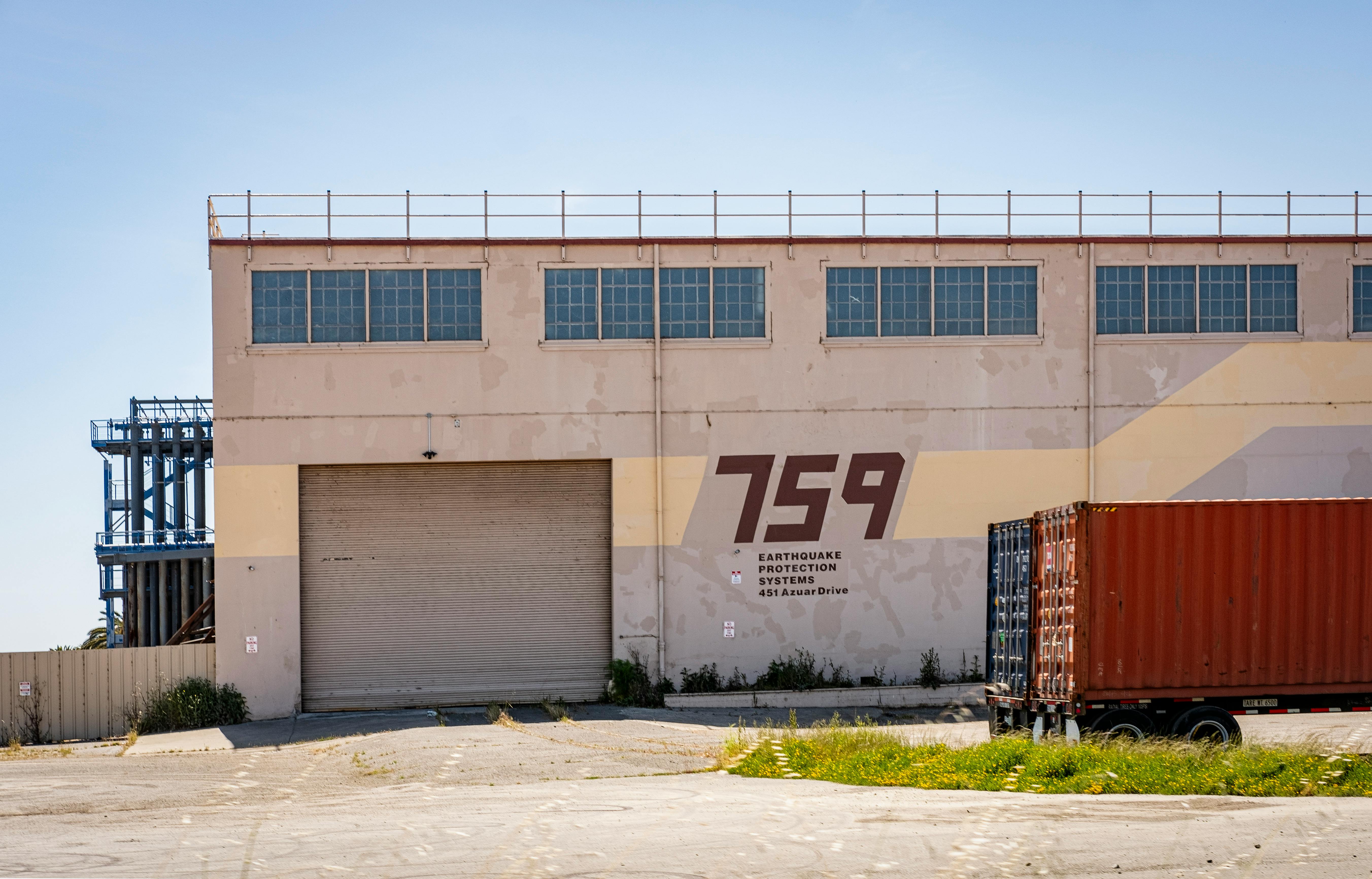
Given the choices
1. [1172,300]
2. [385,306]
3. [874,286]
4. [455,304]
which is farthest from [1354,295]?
[385,306]

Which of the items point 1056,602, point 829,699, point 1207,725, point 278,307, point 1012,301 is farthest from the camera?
point 1012,301

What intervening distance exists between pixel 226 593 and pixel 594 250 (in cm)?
1067

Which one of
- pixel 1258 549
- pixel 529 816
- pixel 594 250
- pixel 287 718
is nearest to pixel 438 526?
pixel 287 718

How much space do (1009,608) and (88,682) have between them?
18725mm

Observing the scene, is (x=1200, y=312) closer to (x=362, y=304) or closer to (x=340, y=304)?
(x=362, y=304)

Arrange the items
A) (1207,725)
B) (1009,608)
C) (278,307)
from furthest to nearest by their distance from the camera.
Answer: (278,307) < (1009,608) < (1207,725)

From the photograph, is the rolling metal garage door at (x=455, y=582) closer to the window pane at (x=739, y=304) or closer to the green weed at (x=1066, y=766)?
the window pane at (x=739, y=304)

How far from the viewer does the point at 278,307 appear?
2433 cm

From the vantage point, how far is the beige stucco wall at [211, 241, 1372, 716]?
24094mm

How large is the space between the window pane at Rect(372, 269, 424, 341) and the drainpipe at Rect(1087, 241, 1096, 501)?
14587 millimetres

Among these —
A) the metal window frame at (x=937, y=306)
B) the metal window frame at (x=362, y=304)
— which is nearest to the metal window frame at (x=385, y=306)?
the metal window frame at (x=362, y=304)

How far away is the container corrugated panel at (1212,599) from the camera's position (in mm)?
15367

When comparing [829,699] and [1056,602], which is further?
[829,699]

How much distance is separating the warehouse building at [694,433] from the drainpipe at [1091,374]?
55mm
